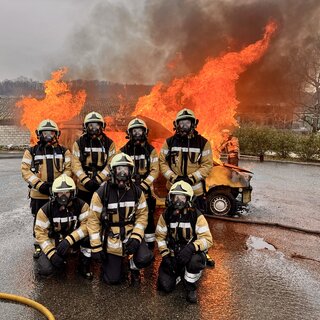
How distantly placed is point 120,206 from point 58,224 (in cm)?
84

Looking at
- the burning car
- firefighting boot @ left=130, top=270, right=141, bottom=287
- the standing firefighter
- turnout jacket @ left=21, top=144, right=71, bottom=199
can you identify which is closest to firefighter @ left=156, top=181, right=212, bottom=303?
firefighting boot @ left=130, top=270, right=141, bottom=287

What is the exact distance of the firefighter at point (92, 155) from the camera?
5.16 m

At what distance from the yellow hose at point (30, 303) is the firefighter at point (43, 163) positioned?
114 cm

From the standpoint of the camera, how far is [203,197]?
5.33 m

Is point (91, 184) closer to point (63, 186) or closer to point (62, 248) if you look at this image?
point (63, 186)

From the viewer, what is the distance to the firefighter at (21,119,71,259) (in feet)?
16.3

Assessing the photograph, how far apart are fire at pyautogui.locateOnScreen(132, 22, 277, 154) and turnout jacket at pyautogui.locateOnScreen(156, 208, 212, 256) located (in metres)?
4.18

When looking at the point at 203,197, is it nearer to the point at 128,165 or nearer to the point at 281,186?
the point at 128,165

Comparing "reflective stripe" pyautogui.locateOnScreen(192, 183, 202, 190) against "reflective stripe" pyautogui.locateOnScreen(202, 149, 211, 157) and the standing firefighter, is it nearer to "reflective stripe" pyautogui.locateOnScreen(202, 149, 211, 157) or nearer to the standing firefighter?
"reflective stripe" pyautogui.locateOnScreen(202, 149, 211, 157)

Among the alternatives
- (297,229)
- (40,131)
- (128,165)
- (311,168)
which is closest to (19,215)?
(40,131)

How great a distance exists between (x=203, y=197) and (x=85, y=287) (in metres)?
2.14

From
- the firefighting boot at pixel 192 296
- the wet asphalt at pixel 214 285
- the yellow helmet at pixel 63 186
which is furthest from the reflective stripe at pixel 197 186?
the yellow helmet at pixel 63 186

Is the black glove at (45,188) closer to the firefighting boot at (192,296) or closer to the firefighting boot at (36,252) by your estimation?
the firefighting boot at (36,252)

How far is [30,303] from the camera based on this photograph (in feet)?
12.1
